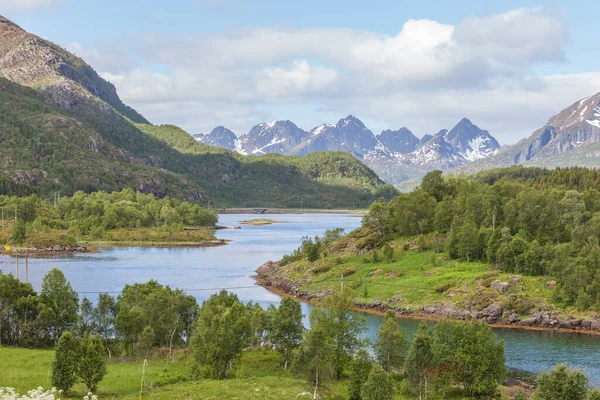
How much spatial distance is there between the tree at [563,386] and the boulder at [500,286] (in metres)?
47.7

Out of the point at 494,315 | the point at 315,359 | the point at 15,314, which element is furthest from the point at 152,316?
the point at 494,315

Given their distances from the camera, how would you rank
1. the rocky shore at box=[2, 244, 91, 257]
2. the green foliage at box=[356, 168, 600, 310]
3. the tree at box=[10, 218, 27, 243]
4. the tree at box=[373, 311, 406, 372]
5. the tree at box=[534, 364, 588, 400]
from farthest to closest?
Result: the tree at box=[10, 218, 27, 243] → the rocky shore at box=[2, 244, 91, 257] → the green foliage at box=[356, 168, 600, 310] → the tree at box=[373, 311, 406, 372] → the tree at box=[534, 364, 588, 400]

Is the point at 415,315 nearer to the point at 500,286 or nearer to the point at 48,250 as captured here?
the point at 500,286

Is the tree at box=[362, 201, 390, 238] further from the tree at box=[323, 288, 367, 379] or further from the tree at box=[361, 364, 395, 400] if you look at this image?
the tree at box=[361, 364, 395, 400]

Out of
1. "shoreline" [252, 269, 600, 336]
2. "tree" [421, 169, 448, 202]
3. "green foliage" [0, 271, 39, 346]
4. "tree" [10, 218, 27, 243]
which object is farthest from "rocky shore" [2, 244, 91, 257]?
"green foliage" [0, 271, 39, 346]

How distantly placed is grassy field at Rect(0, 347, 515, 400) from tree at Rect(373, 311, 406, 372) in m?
4.68

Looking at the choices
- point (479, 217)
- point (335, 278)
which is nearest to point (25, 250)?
point (335, 278)

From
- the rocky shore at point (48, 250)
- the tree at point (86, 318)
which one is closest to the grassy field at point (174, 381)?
the tree at point (86, 318)

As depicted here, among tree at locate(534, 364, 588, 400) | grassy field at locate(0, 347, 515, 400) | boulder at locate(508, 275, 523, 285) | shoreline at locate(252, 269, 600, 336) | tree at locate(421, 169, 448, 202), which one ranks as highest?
tree at locate(421, 169, 448, 202)

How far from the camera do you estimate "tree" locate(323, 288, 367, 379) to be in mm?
58525

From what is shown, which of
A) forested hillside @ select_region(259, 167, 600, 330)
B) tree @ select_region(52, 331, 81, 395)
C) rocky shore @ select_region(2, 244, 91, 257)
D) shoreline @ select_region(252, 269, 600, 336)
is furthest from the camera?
rocky shore @ select_region(2, 244, 91, 257)

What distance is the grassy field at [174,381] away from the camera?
46312mm

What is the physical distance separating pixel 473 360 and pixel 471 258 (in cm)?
5635

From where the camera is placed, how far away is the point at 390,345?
57.3m
